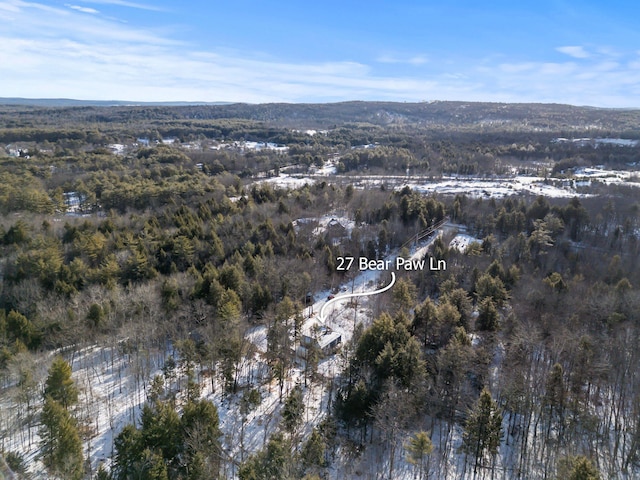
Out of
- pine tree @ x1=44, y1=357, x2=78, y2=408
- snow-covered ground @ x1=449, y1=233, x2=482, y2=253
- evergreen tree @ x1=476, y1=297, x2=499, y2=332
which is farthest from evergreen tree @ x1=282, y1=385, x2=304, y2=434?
snow-covered ground @ x1=449, y1=233, x2=482, y2=253

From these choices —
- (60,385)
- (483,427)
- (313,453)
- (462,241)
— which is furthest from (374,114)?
(313,453)

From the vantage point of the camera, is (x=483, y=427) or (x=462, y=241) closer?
(x=483, y=427)

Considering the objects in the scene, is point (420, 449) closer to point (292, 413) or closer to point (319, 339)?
point (292, 413)

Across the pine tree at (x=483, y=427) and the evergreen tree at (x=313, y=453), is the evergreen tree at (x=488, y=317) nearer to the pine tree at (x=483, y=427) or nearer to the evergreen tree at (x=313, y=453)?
the pine tree at (x=483, y=427)

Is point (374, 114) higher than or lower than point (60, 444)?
higher

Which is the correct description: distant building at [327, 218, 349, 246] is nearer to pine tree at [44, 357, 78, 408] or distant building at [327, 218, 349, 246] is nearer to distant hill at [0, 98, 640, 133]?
pine tree at [44, 357, 78, 408]

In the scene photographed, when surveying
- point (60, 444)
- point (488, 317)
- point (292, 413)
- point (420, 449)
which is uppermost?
point (488, 317)
